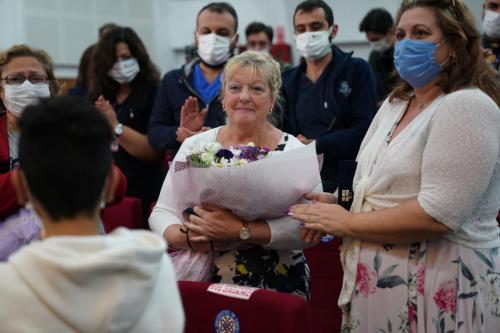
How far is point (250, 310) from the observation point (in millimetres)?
1588

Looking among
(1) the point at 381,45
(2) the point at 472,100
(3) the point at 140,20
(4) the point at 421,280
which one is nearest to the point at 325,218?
(4) the point at 421,280

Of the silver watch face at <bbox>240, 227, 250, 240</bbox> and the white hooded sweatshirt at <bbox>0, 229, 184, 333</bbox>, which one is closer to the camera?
the white hooded sweatshirt at <bbox>0, 229, 184, 333</bbox>

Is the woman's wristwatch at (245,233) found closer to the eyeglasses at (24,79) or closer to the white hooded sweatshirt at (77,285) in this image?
the white hooded sweatshirt at (77,285)

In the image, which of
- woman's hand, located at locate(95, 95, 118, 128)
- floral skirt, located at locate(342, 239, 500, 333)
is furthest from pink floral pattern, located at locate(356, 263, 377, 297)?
woman's hand, located at locate(95, 95, 118, 128)

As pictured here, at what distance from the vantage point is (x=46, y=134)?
1131 mm

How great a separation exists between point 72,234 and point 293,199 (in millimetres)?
961

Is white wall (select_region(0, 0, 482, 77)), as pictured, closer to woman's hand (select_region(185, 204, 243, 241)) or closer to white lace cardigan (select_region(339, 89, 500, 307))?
white lace cardigan (select_region(339, 89, 500, 307))

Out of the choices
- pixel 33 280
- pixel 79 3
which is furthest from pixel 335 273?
pixel 79 3

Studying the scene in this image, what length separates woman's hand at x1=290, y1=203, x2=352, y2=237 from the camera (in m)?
1.95

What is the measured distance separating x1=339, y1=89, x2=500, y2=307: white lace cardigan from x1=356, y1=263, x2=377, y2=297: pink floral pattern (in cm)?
2

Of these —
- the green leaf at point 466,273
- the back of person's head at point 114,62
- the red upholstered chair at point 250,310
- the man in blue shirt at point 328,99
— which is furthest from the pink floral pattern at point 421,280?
the back of person's head at point 114,62

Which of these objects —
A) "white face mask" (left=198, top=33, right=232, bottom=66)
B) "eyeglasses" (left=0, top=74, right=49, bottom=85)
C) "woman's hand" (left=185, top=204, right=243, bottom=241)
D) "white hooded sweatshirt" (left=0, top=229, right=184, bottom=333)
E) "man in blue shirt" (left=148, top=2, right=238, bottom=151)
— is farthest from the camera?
"white face mask" (left=198, top=33, right=232, bottom=66)

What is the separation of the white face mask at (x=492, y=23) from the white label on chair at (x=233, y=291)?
2784 millimetres

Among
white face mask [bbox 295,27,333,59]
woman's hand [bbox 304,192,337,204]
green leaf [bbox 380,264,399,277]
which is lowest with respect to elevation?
green leaf [bbox 380,264,399,277]
